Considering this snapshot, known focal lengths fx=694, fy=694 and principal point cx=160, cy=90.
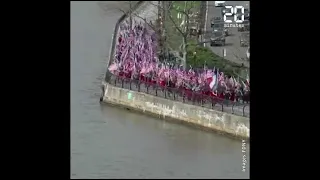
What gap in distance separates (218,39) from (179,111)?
5173 mm

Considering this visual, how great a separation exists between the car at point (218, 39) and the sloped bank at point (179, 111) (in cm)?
435

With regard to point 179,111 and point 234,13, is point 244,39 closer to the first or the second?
point 234,13

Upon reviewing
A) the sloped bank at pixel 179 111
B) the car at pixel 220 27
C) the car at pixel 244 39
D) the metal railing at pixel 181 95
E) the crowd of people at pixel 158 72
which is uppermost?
the car at pixel 220 27

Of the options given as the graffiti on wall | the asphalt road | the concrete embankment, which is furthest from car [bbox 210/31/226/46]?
the graffiti on wall

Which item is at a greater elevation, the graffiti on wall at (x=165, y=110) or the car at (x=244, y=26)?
the car at (x=244, y=26)

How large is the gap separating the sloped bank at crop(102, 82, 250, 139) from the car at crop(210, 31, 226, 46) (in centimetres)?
435

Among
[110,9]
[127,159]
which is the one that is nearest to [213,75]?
[127,159]

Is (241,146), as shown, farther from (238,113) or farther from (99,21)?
(99,21)

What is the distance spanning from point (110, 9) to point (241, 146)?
55.4ft

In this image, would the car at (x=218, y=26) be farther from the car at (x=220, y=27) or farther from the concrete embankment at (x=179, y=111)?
the concrete embankment at (x=179, y=111)

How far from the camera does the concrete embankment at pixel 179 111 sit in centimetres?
1562

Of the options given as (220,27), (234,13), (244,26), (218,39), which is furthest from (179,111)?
(220,27)

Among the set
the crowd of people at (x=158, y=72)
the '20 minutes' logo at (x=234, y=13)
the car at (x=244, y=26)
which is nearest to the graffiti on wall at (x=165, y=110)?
the crowd of people at (x=158, y=72)

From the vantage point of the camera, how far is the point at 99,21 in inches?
1125
